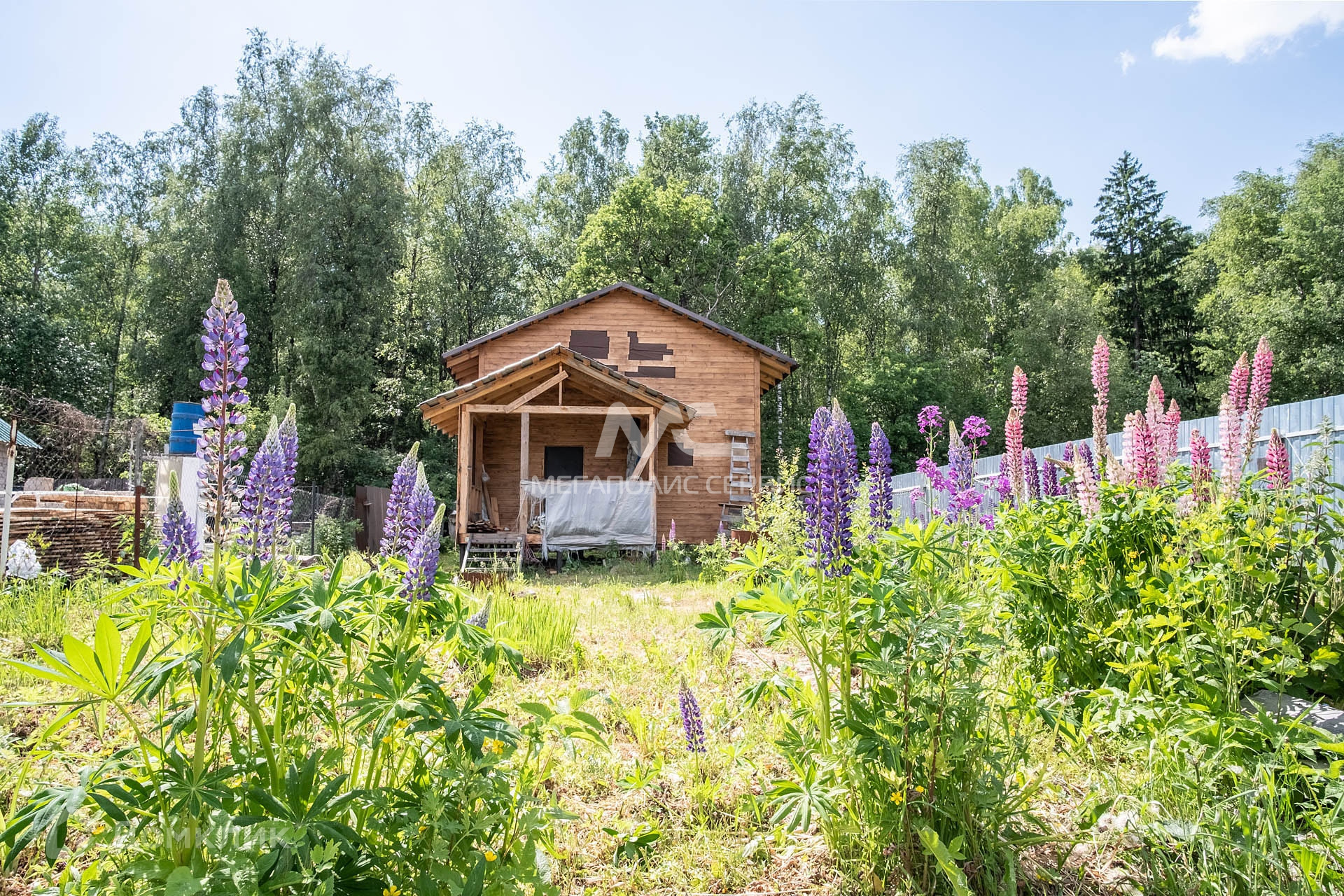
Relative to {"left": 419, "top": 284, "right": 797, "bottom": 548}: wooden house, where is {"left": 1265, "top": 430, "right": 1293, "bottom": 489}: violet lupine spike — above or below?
below

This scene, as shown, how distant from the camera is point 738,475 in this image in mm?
18359

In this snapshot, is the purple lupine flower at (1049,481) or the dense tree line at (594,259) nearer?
the purple lupine flower at (1049,481)

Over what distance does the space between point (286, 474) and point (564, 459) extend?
1591 centimetres

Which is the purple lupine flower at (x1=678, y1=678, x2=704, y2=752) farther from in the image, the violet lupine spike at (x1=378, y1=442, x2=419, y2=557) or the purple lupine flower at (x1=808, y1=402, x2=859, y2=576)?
the violet lupine spike at (x1=378, y1=442, x2=419, y2=557)

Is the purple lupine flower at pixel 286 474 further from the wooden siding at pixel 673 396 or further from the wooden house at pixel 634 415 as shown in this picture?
the wooden siding at pixel 673 396

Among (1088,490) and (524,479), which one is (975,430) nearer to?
(1088,490)

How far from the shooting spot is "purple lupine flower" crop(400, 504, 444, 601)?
92.8 inches

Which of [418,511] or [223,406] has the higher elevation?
[223,406]

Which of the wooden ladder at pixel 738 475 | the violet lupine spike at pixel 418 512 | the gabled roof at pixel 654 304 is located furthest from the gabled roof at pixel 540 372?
the violet lupine spike at pixel 418 512

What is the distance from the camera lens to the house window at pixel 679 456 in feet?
60.6

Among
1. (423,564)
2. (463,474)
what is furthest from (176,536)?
(463,474)

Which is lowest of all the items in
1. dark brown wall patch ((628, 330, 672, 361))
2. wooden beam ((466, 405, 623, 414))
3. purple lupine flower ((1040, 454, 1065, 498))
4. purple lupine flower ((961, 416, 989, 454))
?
purple lupine flower ((1040, 454, 1065, 498))

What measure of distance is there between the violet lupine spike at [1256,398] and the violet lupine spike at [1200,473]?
0.16 m

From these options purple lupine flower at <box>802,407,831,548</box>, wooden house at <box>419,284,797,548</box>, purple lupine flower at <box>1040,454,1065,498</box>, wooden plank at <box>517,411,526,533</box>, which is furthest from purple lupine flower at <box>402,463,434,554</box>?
wooden house at <box>419,284,797,548</box>
